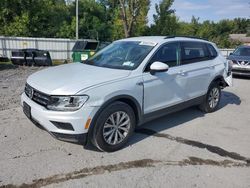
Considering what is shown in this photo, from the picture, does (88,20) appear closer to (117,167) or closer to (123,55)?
(123,55)

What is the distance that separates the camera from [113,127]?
4031mm

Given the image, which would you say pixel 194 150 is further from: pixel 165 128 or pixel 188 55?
pixel 188 55

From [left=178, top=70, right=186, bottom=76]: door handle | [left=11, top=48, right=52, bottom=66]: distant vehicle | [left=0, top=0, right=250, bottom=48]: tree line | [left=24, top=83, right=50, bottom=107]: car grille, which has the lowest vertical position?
[left=11, top=48, right=52, bottom=66]: distant vehicle

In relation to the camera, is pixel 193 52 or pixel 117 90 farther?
pixel 193 52

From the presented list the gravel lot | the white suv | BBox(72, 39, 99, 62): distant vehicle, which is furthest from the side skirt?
BBox(72, 39, 99, 62): distant vehicle

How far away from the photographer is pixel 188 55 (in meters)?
5.43

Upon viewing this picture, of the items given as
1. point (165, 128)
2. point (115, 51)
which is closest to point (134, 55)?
point (115, 51)

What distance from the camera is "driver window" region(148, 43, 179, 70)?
467 centimetres

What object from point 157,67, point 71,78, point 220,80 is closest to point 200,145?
point 157,67

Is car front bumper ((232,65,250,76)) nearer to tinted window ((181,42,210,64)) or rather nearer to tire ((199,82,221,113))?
tire ((199,82,221,113))

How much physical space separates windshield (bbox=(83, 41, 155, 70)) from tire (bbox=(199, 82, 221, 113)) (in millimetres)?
2281

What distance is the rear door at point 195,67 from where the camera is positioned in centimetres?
529

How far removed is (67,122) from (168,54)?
244 cm

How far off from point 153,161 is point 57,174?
1.41m
